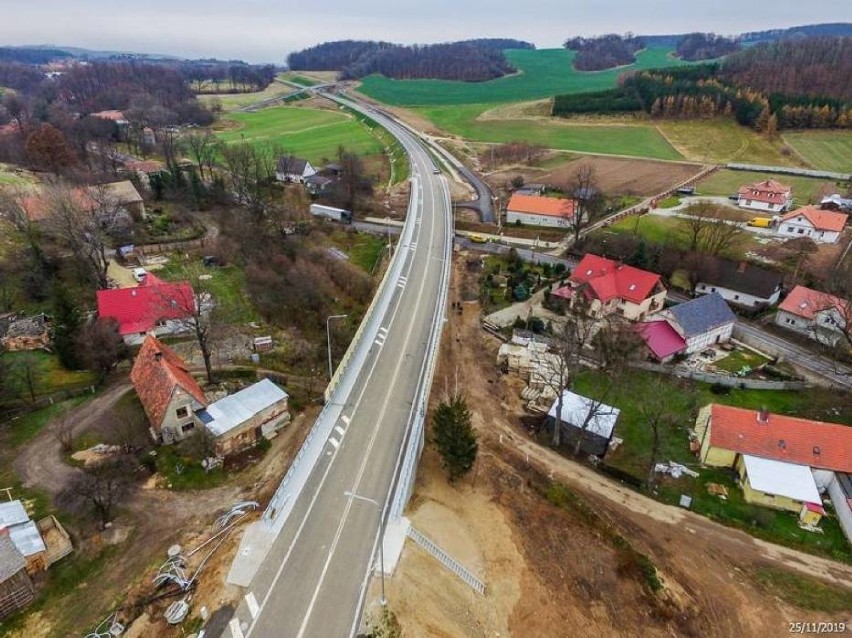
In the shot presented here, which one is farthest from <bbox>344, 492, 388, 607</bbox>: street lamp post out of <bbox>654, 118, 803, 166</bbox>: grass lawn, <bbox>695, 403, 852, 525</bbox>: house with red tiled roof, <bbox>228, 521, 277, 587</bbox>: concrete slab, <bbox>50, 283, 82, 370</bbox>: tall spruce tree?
<bbox>654, 118, 803, 166</bbox>: grass lawn

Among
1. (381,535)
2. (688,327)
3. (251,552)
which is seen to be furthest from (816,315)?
(251,552)

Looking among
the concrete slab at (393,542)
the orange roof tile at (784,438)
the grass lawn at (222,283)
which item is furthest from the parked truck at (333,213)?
the concrete slab at (393,542)

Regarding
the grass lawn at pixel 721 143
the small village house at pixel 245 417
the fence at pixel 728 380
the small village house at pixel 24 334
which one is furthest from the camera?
the grass lawn at pixel 721 143

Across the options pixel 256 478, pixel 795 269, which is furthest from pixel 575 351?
pixel 795 269

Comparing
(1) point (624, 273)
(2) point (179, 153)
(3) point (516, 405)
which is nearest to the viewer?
(3) point (516, 405)

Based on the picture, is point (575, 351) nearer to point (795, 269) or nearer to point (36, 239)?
point (795, 269)

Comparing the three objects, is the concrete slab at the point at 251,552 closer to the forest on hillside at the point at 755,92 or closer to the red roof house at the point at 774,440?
the red roof house at the point at 774,440
